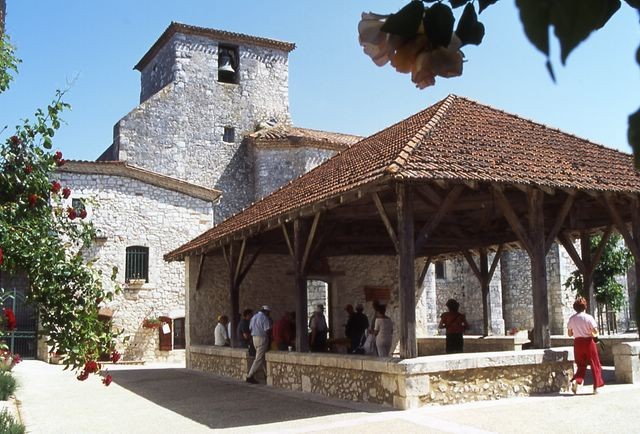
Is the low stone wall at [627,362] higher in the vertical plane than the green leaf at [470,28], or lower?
lower

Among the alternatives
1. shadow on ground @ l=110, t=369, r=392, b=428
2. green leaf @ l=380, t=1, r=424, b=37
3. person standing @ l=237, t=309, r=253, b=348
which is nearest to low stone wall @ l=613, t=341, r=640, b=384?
shadow on ground @ l=110, t=369, r=392, b=428

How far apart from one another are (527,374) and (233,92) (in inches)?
725

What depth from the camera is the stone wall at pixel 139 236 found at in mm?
18656

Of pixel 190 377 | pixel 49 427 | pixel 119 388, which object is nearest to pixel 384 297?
pixel 190 377

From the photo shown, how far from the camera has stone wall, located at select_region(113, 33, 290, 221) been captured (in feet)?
74.4

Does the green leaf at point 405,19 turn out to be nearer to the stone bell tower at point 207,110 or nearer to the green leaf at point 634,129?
the green leaf at point 634,129

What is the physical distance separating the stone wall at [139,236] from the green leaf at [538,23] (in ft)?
60.7

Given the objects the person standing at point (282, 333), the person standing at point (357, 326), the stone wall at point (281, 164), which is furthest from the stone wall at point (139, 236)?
the person standing at point (282, 333)

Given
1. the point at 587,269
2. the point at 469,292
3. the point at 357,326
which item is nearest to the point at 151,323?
the point at 357,326

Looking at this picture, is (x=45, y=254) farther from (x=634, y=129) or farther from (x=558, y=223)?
(x=558, y=223)

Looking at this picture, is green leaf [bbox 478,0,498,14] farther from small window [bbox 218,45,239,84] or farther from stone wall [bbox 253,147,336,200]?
small window [bbox 218,45,239,84]

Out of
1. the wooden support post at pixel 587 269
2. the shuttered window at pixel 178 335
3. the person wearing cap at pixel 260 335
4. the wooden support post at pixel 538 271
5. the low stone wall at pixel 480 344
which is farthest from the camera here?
the shuttered window at pixel 178 335

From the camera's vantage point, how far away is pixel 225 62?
80.8ft

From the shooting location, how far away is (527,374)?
8078 mm
